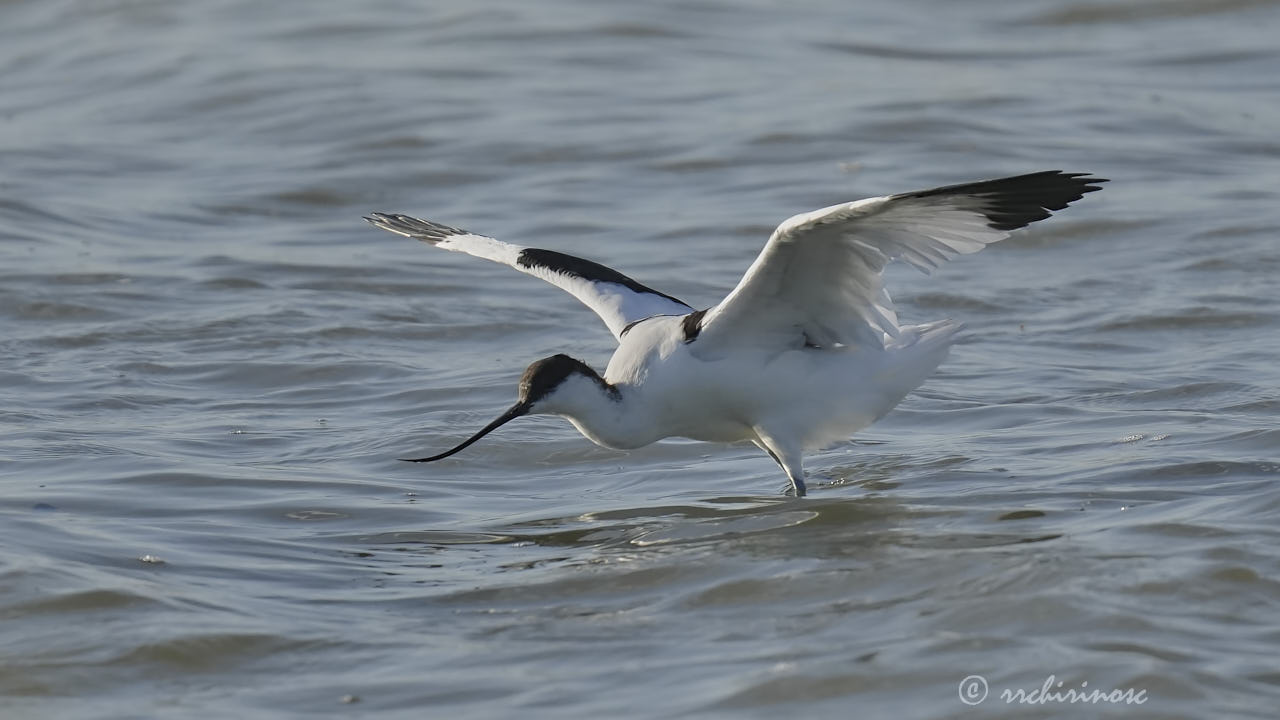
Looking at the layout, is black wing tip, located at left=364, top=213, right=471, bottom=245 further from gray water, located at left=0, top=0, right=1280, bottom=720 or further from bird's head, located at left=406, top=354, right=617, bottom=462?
bird's head, located at left=406, top=354, right=617, bottom=462

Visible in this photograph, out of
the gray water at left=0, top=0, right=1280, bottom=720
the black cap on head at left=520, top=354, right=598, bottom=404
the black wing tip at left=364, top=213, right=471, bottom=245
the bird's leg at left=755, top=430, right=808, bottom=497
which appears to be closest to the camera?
the gray water at left=0, top=0, right=1280, bottom=720

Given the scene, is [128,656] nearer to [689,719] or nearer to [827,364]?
[689,719]

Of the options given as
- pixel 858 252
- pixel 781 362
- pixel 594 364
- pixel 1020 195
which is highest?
pixel 1020 195

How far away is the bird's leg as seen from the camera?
7383 mm

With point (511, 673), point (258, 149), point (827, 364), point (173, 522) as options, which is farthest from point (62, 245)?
point (511, 673)

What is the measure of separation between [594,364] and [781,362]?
270cm

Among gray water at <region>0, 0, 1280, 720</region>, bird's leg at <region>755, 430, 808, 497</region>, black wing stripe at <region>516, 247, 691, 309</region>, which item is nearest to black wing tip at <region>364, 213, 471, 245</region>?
gray water at <region>0, 0, 1280, 720</region>

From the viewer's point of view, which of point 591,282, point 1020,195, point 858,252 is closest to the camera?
point 1020,195

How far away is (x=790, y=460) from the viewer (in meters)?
7.39

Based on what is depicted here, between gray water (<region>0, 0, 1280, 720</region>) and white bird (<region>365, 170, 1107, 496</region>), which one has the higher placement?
white bird (<region>365, 170, 1107, 496</region>)

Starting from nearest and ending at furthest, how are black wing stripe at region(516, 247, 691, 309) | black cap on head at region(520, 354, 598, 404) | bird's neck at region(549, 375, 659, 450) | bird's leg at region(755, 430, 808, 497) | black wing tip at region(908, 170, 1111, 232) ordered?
black wing tip at region(908, 170, 1111, 232) → black cap on head at region(520, 354, 598, 404) → bird's neck at region(549, 375, 659, 450) → bird's leg at region(755, 430, 808, 497) → black wing stripe at region(516, 247, 691, 309)

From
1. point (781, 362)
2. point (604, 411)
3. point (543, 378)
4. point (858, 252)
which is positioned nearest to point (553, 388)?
point (543, 378)

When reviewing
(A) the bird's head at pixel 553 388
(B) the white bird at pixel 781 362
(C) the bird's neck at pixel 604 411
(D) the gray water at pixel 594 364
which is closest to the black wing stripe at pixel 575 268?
(D) the gray water at pixel 594 364

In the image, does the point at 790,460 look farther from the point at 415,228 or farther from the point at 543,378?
the point at 415,228
